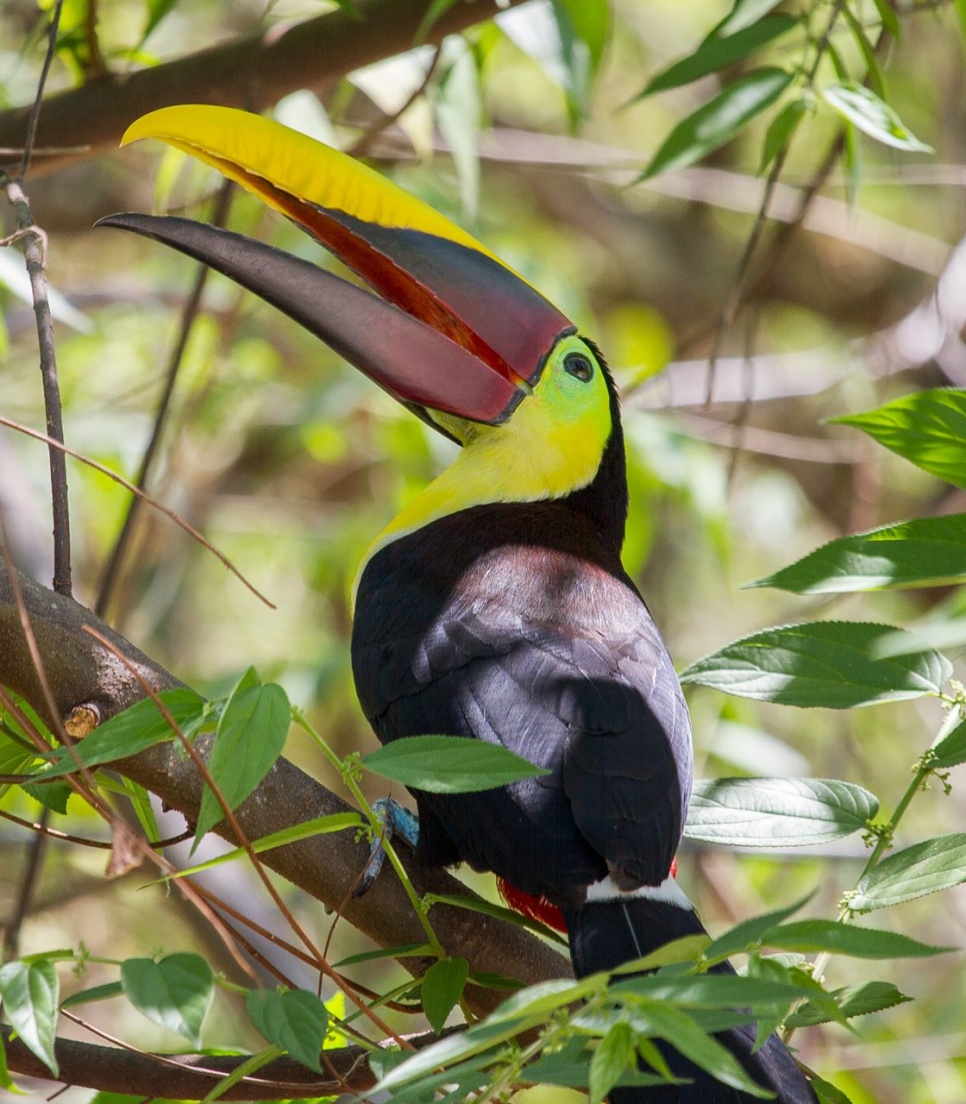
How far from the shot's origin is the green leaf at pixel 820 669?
5.51 ft

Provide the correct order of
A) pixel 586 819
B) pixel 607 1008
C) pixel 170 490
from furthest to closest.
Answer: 1. pixel 170 490
2. pixel 586 819
3. pixel 607 1008

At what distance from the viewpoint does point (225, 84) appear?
9.77ft

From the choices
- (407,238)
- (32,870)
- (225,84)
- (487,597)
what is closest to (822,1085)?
(487,597)

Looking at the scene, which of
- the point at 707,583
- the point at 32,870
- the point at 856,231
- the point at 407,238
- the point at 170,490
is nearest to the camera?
the point at 32,870

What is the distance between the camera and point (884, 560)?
1594 mm

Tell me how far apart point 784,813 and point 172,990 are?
2.63 ft

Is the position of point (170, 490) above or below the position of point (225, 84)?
below

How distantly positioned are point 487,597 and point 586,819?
0.52m

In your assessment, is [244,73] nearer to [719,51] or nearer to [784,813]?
[719,51]

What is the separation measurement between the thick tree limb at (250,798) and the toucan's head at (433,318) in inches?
44.1

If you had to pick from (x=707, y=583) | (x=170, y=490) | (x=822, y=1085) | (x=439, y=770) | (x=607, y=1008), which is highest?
(x=439, y=770)

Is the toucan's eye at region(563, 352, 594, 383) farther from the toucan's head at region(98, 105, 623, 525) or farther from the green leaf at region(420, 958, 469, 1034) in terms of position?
the green leaf at region(420, 958, 469, 1034)

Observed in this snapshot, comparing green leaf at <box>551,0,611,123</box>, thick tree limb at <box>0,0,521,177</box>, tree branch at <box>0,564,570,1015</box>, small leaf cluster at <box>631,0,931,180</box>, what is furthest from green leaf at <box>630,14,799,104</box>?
tree branch at <box>0,564,570,1015</box>

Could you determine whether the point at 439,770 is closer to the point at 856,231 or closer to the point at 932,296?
the point at 932,296
